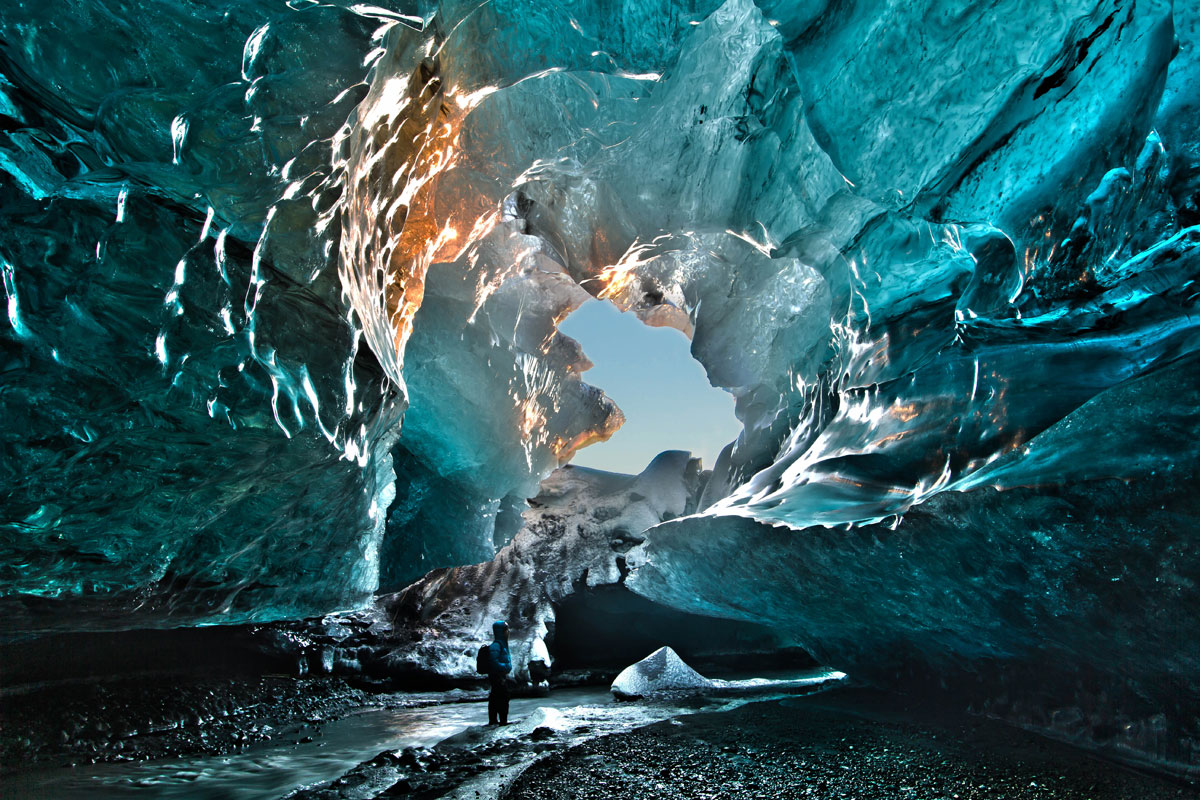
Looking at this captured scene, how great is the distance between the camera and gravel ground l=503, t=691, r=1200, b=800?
2738 mm

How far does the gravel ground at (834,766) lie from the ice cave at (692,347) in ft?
0.13

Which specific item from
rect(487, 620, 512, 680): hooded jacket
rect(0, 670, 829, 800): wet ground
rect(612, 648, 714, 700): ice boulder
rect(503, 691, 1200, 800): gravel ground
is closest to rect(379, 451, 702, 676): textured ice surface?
rect(612, 648, 714, 700): ice boulder

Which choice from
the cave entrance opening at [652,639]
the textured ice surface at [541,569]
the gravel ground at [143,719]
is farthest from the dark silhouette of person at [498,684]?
the cave entrance opening at [652,639]

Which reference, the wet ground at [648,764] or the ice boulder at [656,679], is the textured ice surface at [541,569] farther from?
the wet ground at [648,764]

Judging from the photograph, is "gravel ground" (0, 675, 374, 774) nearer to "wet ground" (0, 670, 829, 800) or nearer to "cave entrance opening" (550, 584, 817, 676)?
"wet ground" (0, 670, 829, 800)

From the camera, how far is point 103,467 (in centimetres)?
230

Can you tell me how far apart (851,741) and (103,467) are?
174 inches

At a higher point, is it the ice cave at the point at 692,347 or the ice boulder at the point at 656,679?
the ice cave at the point at 692,347

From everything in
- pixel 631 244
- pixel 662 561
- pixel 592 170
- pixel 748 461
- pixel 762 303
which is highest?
pixel 592 170

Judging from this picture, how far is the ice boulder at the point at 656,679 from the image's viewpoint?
6.53 metres

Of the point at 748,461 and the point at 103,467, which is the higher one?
the point at 748,461

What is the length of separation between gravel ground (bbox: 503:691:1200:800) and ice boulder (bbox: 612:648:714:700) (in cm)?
212

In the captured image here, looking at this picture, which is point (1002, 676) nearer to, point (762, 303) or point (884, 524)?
point (884, 524)

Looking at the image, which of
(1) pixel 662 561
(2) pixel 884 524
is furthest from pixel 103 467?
(1) pixel 662 561
